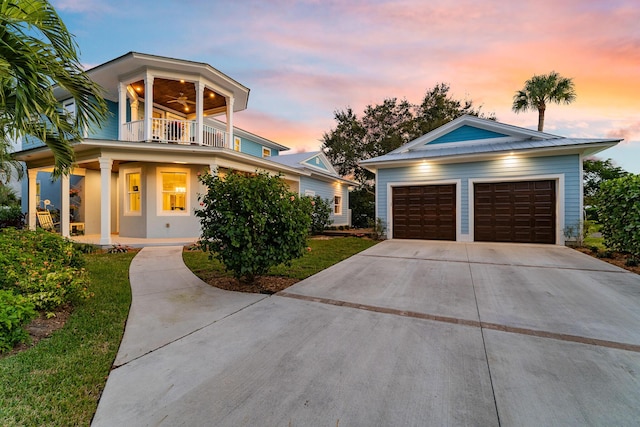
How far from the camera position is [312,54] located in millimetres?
11031

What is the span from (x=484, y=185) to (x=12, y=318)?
468 inches

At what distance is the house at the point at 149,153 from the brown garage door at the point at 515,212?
24.4ft

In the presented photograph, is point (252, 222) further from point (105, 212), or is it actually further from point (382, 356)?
point (105, 212)

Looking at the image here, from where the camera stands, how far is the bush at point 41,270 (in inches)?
123

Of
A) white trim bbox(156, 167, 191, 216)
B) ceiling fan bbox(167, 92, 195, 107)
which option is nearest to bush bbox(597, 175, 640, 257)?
white trim bbox(156, 167, 191, 216)

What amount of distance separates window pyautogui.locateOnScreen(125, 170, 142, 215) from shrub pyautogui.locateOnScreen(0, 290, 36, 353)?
8.96 m

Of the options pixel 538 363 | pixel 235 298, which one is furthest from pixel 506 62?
pixel 235 298

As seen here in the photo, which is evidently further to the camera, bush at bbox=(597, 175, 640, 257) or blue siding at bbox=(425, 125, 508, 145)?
blue siding at bbox=(425, 125, 508, 145)

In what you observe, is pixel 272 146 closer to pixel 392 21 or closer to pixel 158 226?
pixel 158 226

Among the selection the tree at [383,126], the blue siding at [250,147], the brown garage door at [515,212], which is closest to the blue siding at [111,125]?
the blue siding at [250,147]

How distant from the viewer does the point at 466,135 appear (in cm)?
1132

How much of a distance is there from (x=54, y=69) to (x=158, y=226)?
7.62 meters

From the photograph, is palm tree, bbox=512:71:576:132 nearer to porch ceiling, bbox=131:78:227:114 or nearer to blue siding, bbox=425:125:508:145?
blue siding, bbox=425:125:508:145

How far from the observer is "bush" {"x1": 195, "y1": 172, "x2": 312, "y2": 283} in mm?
4180
